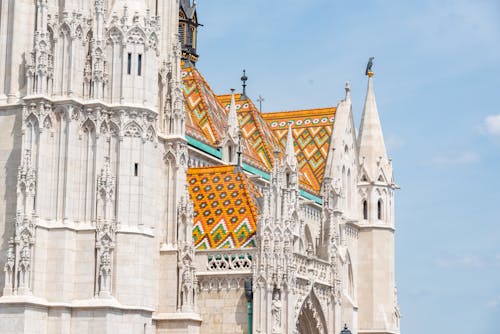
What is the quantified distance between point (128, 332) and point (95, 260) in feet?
7.50

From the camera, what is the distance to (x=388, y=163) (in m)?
61.4

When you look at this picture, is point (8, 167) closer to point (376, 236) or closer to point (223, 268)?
point (223, 268)

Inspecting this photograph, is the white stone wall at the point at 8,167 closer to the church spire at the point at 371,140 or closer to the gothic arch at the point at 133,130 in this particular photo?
the gothic arch at the point at 133,130

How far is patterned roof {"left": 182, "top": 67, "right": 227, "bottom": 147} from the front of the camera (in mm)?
47688

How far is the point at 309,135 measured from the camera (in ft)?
193

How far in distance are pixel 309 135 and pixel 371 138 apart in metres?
4.28

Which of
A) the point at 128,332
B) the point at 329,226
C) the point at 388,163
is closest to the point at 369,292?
the point at 388,163

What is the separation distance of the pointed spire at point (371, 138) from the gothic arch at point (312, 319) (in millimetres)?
17543

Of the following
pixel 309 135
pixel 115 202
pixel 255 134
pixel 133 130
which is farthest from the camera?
pixel 309 135

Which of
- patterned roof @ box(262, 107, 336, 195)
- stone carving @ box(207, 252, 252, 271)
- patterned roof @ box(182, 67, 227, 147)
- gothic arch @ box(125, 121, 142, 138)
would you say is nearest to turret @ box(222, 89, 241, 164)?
patterned roof @ box(182, 67, 227, 147)

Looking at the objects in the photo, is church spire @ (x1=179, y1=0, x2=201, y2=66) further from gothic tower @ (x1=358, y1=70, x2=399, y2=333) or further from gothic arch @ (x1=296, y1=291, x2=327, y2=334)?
gothic arch @ (x1=296, y1=291, x2=327, y2=334)

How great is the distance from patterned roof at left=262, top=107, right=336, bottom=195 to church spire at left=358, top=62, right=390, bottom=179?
3.39 m

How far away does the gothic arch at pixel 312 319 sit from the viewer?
43125 mm

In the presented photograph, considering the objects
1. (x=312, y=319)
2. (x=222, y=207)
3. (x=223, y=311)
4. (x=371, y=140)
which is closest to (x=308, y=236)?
(x=312, y=319)
